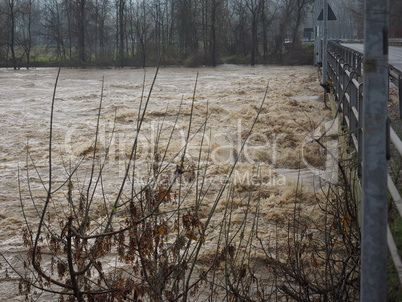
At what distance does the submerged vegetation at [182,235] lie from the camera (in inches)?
155

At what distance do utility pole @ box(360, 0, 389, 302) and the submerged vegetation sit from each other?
91cm

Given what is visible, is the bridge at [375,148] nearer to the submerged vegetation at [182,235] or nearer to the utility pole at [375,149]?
the utility pole at [375,149]

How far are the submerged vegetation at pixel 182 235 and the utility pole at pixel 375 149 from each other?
91 cm

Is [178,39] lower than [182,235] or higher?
higher

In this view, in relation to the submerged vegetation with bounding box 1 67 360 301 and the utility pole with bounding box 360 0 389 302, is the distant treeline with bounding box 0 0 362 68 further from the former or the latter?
the utility pole with bounding box 360 0 389 302

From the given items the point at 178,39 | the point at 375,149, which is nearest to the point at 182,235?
the point at 375,149

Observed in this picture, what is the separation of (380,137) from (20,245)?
705 cm

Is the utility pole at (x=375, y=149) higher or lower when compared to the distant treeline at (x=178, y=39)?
lower

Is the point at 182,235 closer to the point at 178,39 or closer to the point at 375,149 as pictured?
the point at 375,149

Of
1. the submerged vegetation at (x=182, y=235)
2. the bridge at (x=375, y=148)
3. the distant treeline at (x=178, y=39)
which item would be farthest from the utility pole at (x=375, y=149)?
the distant treeline at (x=178, y=39)

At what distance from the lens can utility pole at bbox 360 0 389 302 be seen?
227cm

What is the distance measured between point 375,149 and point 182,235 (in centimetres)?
271

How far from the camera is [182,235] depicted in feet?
15.7

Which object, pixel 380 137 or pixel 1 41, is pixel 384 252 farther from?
pixel 1 41
